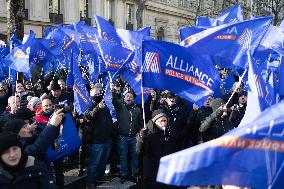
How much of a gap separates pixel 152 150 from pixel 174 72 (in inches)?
41.2

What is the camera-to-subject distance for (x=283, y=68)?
5836 millimetres

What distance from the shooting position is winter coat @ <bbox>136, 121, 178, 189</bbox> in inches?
211

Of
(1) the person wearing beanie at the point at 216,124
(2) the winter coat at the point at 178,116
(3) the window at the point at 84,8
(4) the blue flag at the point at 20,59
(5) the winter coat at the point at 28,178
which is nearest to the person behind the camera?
(5) the winter coat at the point at 28,178

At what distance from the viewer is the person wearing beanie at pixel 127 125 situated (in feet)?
25.5

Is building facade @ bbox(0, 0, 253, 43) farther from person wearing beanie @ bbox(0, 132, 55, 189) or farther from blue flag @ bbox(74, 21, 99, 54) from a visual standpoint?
person wearing beanie @ bbox(0, 132, 55, 189)

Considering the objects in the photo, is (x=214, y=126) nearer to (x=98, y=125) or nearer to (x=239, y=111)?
(x=239, y=111)

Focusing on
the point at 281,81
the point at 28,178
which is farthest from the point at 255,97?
the point at 28,178

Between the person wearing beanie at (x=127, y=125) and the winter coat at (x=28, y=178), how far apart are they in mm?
3894

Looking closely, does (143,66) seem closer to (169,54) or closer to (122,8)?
(169,54)

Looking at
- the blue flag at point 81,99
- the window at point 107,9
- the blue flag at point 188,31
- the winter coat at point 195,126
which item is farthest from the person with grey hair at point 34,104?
A: the window at point 107,9

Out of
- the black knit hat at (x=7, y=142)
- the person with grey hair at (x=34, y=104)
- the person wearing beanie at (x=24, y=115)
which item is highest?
the black knit hat at (x=7, y=142)

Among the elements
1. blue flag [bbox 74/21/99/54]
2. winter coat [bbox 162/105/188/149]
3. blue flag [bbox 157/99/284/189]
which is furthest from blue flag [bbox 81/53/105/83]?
blue flag [bbox 157/99/284/189]

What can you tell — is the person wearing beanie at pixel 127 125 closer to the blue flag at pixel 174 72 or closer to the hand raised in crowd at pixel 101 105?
the hand raised in crowd at pixel 101 105

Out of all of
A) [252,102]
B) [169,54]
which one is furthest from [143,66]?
[252,102]
